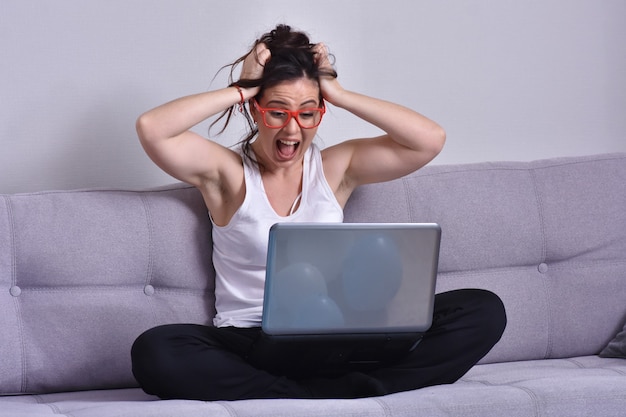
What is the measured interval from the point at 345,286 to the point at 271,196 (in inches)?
20.5

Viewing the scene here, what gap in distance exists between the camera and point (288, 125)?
6.61 feet

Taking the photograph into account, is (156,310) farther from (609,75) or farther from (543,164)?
(609,75)

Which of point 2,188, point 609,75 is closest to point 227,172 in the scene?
point 2,188

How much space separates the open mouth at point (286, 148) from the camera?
204 centimetres

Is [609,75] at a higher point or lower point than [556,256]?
higher

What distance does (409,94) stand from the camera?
2617 millimetres

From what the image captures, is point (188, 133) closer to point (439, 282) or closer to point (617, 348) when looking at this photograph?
point (439, 282)

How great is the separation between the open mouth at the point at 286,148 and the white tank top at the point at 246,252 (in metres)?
0.09

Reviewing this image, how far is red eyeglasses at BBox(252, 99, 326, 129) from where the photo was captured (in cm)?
201

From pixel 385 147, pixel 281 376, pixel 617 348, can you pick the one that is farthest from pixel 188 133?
pixel 617 348

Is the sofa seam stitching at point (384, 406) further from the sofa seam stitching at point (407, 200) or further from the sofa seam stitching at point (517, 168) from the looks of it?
the sofa seam stitching at point (517, 168)

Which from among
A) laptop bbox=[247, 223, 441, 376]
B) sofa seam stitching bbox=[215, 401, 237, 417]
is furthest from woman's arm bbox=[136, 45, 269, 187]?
sofa seam stitching bbox=[215, 401, 237, 417]

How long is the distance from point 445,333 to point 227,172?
61 centimetres

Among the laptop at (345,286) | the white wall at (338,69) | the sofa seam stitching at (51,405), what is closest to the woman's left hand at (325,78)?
the white wall at (338,69)
